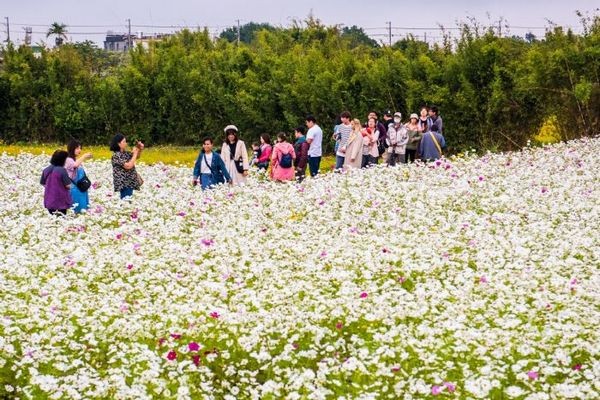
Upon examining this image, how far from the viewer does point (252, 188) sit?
16.2m

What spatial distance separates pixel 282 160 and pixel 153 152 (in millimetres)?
15460

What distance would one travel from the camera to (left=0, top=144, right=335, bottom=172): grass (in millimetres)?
28748

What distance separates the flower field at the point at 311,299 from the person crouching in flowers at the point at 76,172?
1.84 ft

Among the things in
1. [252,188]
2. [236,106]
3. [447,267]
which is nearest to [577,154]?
[252,188]

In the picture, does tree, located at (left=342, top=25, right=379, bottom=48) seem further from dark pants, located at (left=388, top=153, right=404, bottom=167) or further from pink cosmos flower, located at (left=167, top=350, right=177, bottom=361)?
pink cosmos flower, located at (left=167, top=350, right=177, bottom=361)

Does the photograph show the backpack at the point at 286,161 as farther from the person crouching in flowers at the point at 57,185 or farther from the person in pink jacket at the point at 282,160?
the person crouching in flowers at the point at 57,185

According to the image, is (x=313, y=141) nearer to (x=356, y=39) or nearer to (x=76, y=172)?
(x=76, y=172)

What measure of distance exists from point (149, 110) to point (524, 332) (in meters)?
29.0

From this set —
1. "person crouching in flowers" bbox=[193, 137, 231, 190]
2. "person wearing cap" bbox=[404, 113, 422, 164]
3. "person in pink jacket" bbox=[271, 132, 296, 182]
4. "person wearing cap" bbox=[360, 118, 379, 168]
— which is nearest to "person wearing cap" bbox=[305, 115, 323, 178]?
"person wearing cap" bbox=[360, 118, 379, 168]

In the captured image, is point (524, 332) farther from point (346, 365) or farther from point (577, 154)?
point (577, 154)

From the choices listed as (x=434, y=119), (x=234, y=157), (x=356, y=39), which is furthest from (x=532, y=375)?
(x=356, y=39)

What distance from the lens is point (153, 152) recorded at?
32.7 metres

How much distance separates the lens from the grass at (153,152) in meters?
28.7

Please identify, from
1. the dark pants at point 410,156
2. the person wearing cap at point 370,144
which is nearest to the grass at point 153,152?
the dark pants at point 410,156
